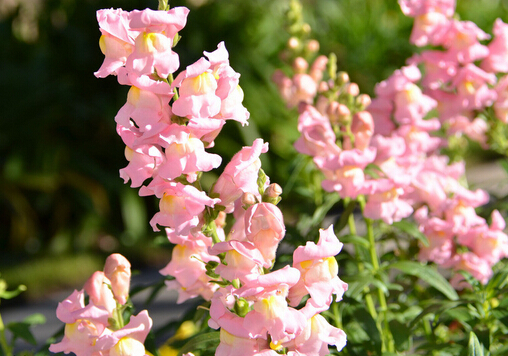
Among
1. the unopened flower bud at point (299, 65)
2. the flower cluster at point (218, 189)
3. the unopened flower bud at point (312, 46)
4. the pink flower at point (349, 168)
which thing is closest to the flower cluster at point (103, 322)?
the flower cluster at point (218, 189)

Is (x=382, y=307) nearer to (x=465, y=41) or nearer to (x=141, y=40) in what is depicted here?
(x=465, y=41)

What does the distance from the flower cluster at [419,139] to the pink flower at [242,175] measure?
0.42 metres

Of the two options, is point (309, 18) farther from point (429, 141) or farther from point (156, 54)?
point (156, 54)

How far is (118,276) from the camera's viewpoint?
3.61 feet

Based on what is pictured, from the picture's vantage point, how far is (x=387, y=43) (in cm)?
606

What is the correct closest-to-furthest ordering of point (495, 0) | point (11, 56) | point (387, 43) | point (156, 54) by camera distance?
point (156, 54) < point (11, 56) < point (387, 43) < point (495, 0)

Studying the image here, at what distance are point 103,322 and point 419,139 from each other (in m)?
0.89

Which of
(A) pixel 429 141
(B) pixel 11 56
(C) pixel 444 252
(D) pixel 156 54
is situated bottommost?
(B) pixel 11 56

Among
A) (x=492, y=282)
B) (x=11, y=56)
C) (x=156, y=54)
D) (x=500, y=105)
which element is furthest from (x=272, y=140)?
(x=156, y=54)

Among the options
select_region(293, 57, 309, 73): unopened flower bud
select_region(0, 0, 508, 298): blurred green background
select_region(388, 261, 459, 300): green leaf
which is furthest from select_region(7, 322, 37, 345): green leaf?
select_region(0, 0, 508, 298): blurred green background

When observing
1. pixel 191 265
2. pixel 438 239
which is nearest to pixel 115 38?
pixel 191 265

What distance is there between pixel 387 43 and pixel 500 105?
14.9ft

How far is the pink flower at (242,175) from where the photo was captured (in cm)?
95

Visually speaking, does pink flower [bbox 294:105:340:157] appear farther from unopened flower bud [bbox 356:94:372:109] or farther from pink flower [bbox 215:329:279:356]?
pink flower [bbox 215:329:279:356]
